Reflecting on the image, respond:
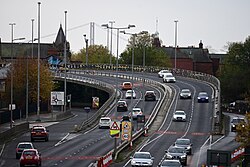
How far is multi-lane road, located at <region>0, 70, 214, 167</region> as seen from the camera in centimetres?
5238

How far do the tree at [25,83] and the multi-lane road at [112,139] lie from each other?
11.6m

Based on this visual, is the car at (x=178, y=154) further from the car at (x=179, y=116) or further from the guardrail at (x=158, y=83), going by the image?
the car at (x=179, y=116)

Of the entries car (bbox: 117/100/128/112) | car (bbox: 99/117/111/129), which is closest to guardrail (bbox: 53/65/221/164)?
car (bbox: 99/117/111/129)

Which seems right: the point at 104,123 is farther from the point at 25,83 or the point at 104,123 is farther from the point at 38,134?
the point at 25,83

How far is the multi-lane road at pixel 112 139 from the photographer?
52375 millimetres

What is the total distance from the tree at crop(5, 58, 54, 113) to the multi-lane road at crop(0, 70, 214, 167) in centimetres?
1165

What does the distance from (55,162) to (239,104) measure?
58786 millimetres

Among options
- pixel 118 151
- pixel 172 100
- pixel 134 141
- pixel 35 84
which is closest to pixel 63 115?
pixel 35 84

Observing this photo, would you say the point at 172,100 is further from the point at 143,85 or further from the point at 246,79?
the point at 246,79

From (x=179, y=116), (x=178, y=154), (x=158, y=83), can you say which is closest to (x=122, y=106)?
(x=179, y=116)

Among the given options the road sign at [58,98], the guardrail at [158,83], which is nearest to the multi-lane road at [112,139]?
the guardrail at [158,83]

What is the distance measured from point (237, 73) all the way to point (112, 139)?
67311mm

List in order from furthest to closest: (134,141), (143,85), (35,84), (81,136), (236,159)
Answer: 1. (143,85)
2. (35,84)
3. (81,136)
4. (134,141)
5. (236,159)

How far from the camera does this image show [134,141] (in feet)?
211
